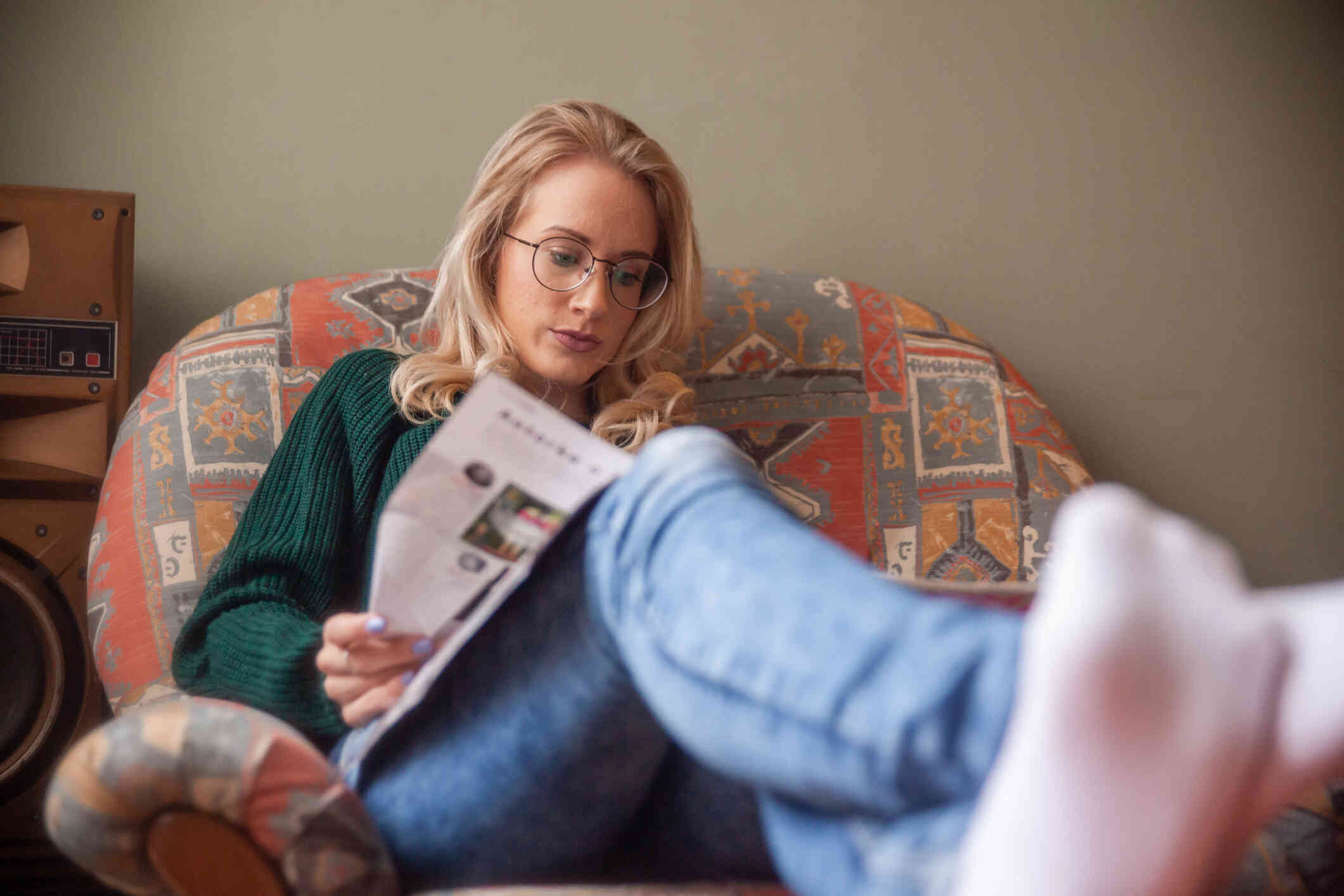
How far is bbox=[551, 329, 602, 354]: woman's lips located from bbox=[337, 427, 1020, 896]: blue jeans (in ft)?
2.12

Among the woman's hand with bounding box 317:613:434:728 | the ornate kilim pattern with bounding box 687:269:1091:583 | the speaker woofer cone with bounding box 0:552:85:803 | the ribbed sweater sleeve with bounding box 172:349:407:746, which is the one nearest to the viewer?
the woman's hand with bounding box 317:613:434:728

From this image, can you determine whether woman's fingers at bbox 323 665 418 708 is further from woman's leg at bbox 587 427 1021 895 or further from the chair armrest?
woman's leg at bbox 587 427 1021 895

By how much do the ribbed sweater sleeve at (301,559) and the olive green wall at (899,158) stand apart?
687mm

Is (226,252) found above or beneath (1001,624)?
beneath

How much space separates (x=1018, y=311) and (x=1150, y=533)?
1746mm

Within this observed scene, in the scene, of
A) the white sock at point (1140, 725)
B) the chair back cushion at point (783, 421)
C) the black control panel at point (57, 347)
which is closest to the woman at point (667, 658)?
the white sock at point (1140, 725)

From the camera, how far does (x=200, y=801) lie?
732mm

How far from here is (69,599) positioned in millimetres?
1574

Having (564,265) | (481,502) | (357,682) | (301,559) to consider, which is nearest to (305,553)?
(301,559)

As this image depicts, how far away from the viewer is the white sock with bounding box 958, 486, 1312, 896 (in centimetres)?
48

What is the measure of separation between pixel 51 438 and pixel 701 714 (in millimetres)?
1407

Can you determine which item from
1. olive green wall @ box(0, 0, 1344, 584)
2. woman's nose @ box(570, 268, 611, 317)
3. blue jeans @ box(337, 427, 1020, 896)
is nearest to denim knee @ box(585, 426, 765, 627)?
blue jeans @ box(337, 427, 1020, 896)

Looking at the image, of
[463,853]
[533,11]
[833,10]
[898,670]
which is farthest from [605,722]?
[833,10]

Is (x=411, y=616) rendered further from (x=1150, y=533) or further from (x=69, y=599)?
(x=69, y=599)
